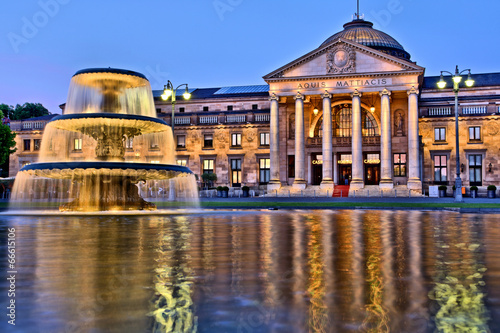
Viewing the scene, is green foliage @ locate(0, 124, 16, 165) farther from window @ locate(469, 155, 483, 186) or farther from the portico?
window @ locate(469, 155, 483, 186)

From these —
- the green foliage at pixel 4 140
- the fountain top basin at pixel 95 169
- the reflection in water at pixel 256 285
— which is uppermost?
the green foliage at pixel 4 140

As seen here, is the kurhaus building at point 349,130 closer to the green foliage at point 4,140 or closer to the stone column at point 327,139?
the stone column at point 327,139

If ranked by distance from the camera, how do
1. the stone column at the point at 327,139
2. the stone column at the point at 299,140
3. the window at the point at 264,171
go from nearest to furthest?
the stone column at the point at 327,139
the stone column at the point at 299,140
the window at the point at 264,171

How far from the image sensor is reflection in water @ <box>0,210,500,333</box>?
17.1 feet

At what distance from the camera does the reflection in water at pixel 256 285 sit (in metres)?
5.20

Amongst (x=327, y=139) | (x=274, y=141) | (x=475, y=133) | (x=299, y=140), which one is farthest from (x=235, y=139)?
(x=475, y=133)

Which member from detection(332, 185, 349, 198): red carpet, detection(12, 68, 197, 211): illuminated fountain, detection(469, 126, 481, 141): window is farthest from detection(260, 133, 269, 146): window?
detection(12, 68, 197, 211): illuminated fountain

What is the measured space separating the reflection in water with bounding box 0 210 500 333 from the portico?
48255mm

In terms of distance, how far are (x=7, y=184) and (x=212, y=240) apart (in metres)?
65.3

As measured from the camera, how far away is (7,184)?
7025 centimetres

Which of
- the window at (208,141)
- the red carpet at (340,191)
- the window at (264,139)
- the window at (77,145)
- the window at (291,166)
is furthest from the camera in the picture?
the window at (77,145)

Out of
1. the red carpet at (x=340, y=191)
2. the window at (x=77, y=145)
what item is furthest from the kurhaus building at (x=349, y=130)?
the window at (x=77, y=145)

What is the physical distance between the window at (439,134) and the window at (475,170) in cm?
407

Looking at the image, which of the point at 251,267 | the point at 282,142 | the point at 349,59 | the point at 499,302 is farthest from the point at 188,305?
the point at 282,142
